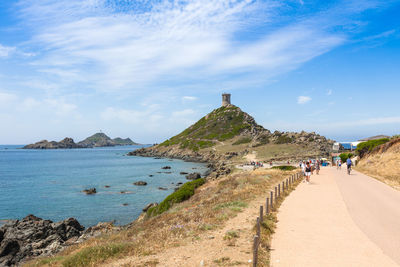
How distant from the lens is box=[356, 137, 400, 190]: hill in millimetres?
30759

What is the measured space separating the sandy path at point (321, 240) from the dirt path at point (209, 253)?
105 cm

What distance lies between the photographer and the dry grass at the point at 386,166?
30.5m

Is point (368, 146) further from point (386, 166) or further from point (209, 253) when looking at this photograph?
point (209, 253)

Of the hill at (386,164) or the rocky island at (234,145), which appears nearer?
the hill at (386,164)

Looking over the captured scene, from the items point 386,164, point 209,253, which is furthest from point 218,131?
point 209,253

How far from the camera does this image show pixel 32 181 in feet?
191

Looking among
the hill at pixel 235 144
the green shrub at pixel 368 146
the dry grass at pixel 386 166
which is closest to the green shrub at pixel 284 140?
the hill at pixel 235 144

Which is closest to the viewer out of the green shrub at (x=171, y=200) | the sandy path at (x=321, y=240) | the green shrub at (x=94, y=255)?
the sandy path at (x=321, y=240)

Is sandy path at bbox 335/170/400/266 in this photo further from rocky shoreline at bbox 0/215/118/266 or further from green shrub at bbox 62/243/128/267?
rocky shoreline at bbox 0/215/118/266

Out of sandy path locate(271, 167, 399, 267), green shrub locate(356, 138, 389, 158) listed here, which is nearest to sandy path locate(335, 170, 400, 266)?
sandy path locate(271, 167, 399, 267)

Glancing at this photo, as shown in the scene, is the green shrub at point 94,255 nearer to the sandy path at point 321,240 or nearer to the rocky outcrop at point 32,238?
the sandy path at point 321,240

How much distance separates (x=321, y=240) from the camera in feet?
35.6

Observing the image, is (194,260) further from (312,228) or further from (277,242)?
(312,228)

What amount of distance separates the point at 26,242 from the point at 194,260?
63.2ft
